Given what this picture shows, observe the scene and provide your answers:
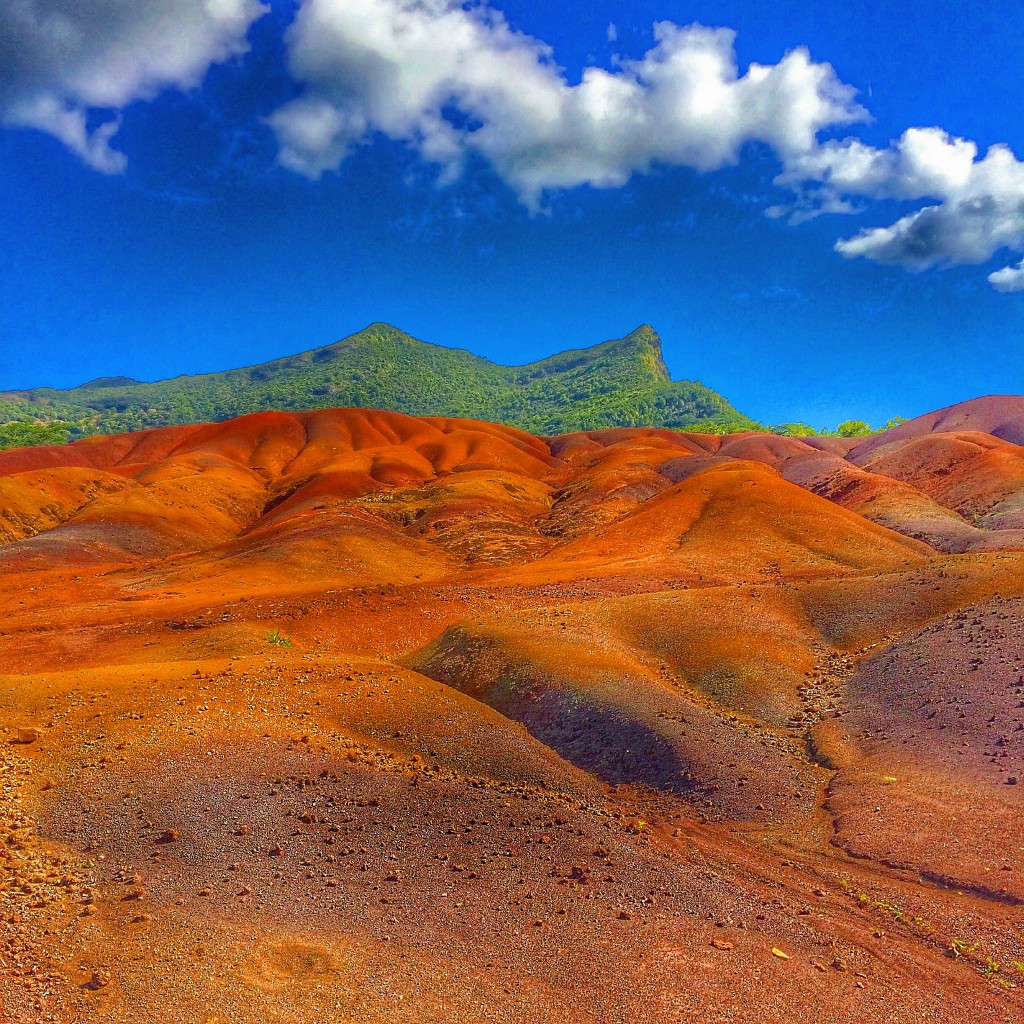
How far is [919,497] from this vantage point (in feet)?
221

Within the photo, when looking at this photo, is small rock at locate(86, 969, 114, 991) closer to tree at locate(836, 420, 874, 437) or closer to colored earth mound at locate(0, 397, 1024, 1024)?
colored earth mound at locate(0, 397, 1024, 1024)

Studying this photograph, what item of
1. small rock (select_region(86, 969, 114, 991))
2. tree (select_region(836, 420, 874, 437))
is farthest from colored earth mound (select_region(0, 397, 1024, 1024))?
tree (select_region(836, 420, 874, 437))

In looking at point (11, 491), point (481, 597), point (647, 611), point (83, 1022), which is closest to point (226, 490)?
point (11, 491)

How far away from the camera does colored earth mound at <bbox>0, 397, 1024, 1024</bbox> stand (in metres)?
9.36

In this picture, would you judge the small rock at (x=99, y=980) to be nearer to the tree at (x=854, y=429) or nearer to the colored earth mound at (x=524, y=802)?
the colored earth mound at (x=524, y=802)

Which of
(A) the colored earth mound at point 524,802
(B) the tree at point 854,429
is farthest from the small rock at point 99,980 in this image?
(B) the tree at point 854,429

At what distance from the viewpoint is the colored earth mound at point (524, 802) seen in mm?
9359

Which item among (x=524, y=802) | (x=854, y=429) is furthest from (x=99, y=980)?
(x=854, y=429)

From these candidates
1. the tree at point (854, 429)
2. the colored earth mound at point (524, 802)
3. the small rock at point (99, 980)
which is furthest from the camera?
the tree at point (854, 429)

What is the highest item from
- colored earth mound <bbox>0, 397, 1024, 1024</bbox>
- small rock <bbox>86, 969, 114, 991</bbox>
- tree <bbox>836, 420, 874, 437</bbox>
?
tree <bbox>836, 420, 874, 437</bbox>

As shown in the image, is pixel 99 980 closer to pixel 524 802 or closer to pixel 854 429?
pixel 524 802

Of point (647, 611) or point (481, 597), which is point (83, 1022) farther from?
point (481, 597)

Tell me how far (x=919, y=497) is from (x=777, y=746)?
60.2m

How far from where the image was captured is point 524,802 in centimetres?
1457
